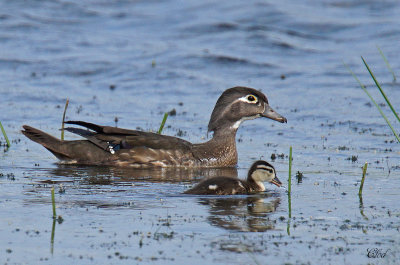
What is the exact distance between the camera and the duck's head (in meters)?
12.9

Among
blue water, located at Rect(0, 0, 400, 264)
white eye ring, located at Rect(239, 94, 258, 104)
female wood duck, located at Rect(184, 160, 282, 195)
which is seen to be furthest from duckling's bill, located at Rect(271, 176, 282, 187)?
white eye ring, located at Rect(239, 94, 258, 104)

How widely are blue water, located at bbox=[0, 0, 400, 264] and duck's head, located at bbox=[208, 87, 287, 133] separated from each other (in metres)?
0.61

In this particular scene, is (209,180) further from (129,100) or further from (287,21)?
(287,21)

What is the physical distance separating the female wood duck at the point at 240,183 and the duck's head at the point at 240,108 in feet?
8.84

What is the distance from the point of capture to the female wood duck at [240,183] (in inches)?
383

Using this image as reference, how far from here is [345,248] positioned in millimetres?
7430

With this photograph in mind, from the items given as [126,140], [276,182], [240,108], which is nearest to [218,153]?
[240,108]

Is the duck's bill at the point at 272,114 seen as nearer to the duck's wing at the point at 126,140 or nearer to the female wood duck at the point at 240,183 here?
the duck's wing at the point at 126,140

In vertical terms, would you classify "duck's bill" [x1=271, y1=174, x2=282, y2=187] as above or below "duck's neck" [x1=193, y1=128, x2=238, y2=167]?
below

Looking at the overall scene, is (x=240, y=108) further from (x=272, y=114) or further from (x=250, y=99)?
(x=272, y=114)

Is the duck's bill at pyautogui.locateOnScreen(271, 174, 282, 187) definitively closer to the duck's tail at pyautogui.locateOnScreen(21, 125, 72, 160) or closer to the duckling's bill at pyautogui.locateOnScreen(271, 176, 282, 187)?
the duckling's bill at pyautogui.locateOnScreen(271, 176, 282, 187)

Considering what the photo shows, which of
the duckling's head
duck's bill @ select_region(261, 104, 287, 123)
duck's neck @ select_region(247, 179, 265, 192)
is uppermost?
duck's bill @ select_region(261, 104, 287, 123)

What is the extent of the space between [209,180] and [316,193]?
4.07ft

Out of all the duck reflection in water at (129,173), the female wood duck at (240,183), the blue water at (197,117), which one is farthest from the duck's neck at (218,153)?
the female wood duck at (240,183)
